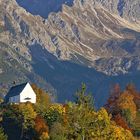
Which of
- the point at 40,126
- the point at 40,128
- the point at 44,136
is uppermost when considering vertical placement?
the point at 40,126

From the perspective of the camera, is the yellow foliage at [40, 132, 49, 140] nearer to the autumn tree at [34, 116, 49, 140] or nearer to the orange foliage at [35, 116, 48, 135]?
the autumn tree at [34, 116, 49, 140]

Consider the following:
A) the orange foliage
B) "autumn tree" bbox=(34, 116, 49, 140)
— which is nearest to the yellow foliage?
"autumn tree" bbox=(34, 116, 49, 140)

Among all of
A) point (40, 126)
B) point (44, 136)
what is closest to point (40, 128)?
point (40, 126)

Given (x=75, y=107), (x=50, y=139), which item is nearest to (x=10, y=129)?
(x=50, y=139)

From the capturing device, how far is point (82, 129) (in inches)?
4680

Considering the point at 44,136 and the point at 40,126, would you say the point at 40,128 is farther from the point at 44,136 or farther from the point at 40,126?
the point at 44,136

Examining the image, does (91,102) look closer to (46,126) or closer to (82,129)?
(82,129)

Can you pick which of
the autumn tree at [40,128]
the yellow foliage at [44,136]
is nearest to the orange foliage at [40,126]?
the autumn tree at [40,128]

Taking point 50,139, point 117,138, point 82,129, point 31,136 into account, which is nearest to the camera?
point 82,129

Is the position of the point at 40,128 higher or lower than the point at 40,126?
lower

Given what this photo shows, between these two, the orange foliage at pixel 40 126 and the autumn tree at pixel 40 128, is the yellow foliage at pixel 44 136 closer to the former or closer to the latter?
the autumn tree at pixel 40 128

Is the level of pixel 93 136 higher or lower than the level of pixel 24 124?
lower

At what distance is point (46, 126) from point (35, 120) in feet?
19.3

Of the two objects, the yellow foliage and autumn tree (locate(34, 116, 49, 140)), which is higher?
autumn tree (locate(34, 116, 49, 140))
